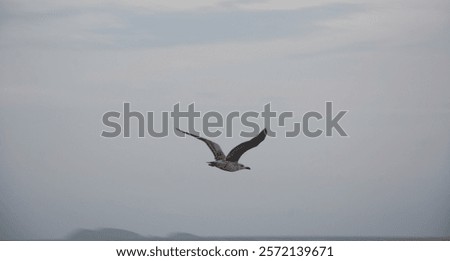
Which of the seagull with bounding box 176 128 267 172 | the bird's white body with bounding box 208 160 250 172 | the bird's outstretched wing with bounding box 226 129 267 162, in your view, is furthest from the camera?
the bird's white body with bounding box 208 160 250 172

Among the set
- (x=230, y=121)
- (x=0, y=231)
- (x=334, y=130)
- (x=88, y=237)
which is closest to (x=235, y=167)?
(x=230, y=121)

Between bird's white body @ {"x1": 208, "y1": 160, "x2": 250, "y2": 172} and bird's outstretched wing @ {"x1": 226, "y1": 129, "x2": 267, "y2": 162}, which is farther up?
bird's outstretched wing @ {"x1": 226, "y1": 129, "x2": 267, "y2": 162}

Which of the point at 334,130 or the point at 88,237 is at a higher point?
the point at 334,130

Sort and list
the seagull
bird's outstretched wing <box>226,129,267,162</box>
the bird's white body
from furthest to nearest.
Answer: the bird's white body < the seagull < bird's outstretched wing <box>226,129,267,162</box>

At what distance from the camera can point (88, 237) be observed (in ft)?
37.8

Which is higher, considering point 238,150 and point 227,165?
point 238,150

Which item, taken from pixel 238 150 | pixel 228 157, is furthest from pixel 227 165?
pixel 238 150

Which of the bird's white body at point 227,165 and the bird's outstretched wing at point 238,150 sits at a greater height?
the bird's outstretched wing at point 238,150

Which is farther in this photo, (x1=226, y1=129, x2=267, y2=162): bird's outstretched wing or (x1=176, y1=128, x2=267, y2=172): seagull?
(x1=176, y1=128, x2=267, y2=172): seagull

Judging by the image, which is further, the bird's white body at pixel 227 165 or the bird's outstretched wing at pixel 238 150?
the bird's white body at pixel 227 165

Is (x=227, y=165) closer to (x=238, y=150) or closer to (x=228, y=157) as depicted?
(x=228, y=157)
